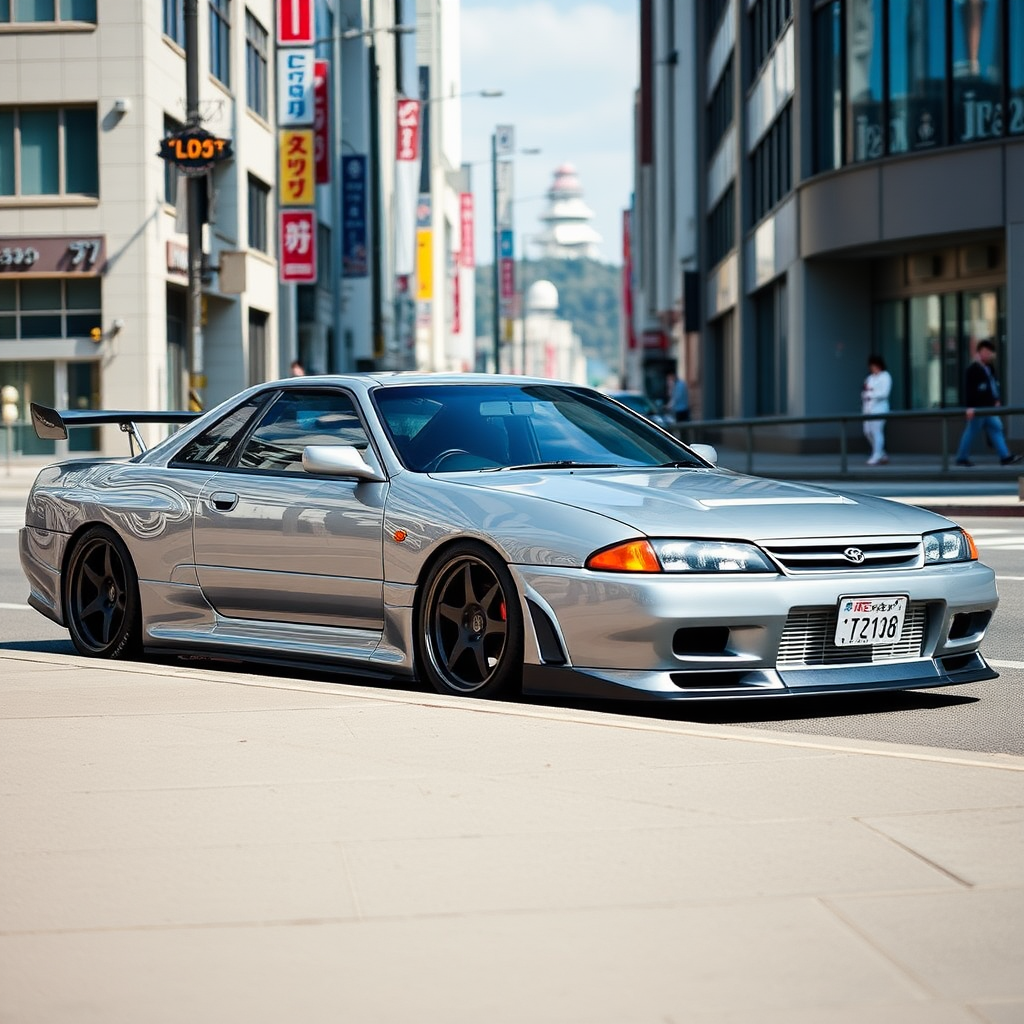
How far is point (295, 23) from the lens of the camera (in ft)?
147

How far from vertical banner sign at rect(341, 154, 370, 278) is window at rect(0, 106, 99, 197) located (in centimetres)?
1690

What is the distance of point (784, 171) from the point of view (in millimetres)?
38312

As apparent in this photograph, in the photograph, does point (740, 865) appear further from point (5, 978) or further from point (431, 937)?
point (5, 978)

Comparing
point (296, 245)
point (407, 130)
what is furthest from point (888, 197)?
point (407, 130)

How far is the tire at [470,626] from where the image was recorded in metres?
7.14

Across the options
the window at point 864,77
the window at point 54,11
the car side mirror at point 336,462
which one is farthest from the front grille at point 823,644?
the window at point 54,11

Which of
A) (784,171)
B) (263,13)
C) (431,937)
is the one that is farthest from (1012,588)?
(263,13)

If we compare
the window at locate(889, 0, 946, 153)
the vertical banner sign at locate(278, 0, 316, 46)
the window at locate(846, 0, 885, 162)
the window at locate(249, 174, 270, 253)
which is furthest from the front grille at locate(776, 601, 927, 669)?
the window at locate(249, 174, 270, 253)

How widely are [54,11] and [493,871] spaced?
3538cm

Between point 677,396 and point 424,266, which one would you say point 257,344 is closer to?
point 677,396

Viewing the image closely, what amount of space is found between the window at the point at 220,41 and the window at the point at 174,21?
285cm

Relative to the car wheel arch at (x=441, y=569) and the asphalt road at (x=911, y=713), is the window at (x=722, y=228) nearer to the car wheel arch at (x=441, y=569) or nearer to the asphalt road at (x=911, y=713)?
the asphalt road at (x=911, y=713)

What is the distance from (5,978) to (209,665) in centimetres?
525

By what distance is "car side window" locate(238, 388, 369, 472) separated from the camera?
8.22 metres
